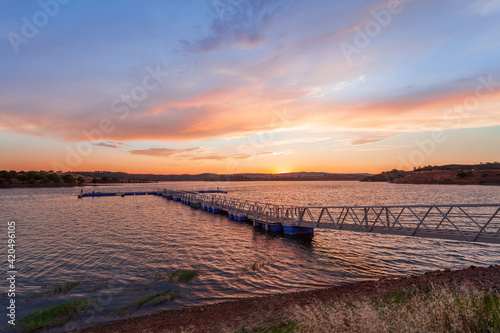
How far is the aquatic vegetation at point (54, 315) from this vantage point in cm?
970

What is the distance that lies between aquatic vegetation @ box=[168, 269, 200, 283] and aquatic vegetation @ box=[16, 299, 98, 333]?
12.8 ft

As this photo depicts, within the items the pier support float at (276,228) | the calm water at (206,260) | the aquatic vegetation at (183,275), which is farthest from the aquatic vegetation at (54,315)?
the pier support float at (276,228)

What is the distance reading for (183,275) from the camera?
14.6m

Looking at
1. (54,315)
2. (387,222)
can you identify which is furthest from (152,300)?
(387,222)

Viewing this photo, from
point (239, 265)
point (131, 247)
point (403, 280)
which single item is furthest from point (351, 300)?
point (131, 247)

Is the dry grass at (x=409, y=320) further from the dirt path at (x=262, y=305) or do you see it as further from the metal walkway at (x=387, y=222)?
the metal walkway at (x=387, y=222)

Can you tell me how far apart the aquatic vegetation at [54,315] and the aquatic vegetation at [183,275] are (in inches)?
153

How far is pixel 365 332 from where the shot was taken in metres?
5.89

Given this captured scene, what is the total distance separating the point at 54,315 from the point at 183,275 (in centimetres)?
592

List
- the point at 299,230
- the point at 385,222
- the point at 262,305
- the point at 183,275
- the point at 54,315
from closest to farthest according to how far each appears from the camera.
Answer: the point at 54,315, the point at 262,305, the point at 183,275, the point at 299,230, the point at 385,222

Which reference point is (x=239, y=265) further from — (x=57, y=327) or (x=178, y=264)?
(x=57, y=327)

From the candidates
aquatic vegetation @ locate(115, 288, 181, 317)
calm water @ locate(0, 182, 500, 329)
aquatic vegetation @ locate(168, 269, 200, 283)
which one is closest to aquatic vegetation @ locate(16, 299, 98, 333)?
calm water @ locate(0, 182, 500, 329)

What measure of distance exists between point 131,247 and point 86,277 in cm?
673

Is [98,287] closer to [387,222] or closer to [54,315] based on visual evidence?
[54,315]
